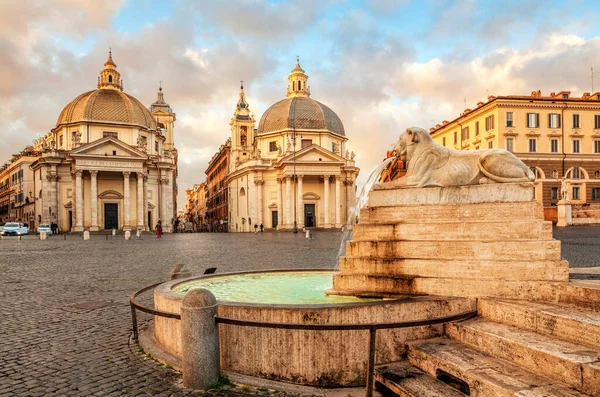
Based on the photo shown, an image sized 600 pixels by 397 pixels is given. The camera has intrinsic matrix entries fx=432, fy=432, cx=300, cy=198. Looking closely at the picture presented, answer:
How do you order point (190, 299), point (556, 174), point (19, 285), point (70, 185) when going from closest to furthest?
1. point (190, 299)
2. point (19, 285)
3. point (556, 174)
4. point (70, 185)

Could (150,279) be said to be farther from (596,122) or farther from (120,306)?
(596,122)

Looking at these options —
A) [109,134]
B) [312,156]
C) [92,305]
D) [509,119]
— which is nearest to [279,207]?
[312,156]

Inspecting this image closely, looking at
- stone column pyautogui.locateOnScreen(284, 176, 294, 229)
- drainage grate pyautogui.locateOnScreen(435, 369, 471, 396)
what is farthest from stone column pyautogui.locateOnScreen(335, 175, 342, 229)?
drainage grate pyautogui.locateOnScreen(435, 369, 471, 396)

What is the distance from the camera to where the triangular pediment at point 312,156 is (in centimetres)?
5962

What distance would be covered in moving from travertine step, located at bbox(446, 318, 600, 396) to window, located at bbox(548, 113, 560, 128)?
56623 millimetres

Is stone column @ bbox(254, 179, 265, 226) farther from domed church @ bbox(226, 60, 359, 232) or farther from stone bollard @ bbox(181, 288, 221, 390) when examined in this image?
stone bollard @ bbox(181, 288, 221, 390)

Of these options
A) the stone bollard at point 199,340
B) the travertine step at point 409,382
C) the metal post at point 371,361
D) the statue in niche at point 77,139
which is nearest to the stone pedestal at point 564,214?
the travertine step at point 409,382

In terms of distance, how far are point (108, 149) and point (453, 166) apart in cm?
5605

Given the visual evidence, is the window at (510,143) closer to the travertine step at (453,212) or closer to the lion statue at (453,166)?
the lion statue at (453,166)

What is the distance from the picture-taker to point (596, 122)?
172 feet

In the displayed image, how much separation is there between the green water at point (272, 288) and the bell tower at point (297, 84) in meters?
67.0

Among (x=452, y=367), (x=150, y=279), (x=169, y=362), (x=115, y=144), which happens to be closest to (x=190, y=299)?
(x=169, y=362)

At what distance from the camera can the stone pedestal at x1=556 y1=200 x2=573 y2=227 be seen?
40125mm

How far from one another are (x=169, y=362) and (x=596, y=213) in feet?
151
